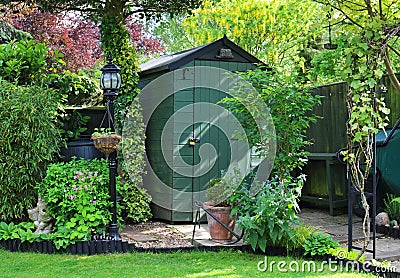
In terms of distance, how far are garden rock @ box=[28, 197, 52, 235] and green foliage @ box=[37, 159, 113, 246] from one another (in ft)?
0.27

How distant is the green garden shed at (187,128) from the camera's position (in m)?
6.29

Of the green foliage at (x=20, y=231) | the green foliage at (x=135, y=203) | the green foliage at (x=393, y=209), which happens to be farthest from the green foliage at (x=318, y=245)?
the green foliage at (x=20, y=231)

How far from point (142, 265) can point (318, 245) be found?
5.31ft

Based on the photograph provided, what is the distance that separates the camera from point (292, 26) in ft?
38.3

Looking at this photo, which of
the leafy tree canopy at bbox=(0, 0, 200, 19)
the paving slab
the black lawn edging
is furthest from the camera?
the leafy tree canopy at bbox=(0, 0, 200, 19)

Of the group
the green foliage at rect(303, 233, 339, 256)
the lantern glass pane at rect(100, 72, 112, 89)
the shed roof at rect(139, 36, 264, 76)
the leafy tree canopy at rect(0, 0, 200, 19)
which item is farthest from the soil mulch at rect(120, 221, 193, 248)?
the leafy tree canopy at rect(0, 0, 200, 19)

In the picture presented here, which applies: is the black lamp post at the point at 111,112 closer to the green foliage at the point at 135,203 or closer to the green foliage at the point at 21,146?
the green foliage at the point at 21,146

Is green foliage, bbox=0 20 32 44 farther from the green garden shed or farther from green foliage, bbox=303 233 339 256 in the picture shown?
green foliage, bbox=303 233 339 256

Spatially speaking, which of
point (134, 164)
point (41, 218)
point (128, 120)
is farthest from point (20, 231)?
point (128, 120)

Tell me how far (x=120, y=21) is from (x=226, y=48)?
1472 mm

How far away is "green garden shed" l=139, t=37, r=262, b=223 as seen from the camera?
629cm

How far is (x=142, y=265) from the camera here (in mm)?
4375

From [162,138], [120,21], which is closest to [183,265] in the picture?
[162,138]

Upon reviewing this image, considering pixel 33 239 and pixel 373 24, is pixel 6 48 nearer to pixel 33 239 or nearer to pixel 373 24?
pixel 33 239
